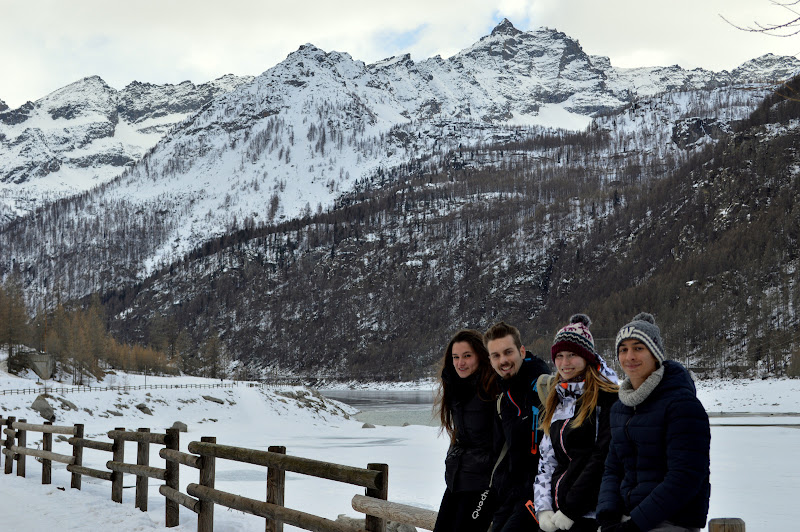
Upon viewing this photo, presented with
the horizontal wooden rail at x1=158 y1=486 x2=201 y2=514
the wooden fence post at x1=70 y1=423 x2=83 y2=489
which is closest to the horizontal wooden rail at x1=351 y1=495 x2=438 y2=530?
the horizontal wooden rail at x1=158 y1=486 x2=201 y2=514

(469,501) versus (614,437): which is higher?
(614,437)

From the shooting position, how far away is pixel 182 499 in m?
8.74

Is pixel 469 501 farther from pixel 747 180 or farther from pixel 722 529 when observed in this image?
pixel 747 180

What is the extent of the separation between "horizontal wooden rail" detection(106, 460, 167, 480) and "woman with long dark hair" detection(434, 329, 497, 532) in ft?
19.4

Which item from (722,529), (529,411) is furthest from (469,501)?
(722,529)

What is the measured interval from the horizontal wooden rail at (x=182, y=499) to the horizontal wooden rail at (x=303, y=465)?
54cm

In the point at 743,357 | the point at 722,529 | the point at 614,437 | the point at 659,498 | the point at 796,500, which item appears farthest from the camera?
the point at 743,357

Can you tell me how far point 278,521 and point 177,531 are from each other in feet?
7.56

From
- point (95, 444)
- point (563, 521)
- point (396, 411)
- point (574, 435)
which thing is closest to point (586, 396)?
point (574, 435)

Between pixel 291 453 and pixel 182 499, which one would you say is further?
pixel 291 453

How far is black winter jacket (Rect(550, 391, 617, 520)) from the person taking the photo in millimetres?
3857

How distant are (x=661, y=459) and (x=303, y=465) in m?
3.89

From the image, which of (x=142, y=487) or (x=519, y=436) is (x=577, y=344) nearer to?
(x=519, y=436)

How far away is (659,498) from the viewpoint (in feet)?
Result: 11.3
